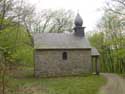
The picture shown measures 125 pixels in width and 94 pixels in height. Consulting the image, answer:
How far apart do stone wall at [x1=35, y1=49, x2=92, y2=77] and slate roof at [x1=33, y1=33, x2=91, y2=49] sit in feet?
2.00

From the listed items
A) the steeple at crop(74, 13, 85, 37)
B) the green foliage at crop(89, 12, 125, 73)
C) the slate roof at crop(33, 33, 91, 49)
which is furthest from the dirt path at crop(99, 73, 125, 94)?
the green foliage at crop(89, 12, 125, 73)

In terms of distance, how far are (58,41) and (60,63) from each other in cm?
292

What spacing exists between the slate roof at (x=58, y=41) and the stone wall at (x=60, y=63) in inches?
24.0

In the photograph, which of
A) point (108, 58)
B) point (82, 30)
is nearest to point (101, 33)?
point (108, 58)

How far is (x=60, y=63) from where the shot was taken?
94.9 ft

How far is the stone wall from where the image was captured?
28172 mm

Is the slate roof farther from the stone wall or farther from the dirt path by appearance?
the dirt path

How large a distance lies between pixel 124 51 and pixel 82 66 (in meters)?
5.93

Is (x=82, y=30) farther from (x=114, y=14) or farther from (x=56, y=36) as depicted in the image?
(x=114, y=14)

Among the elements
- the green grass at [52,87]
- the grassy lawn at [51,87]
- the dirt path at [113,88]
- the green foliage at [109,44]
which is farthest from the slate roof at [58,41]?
the dirt path at [113,88]

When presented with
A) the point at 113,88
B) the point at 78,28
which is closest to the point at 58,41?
the point at 78,28

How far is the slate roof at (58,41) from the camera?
28.8 m

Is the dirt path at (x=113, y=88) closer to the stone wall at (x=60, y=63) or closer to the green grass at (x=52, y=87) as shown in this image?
the green grass at (x=52, y=87)

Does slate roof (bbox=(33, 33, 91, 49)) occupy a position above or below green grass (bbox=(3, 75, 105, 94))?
above
